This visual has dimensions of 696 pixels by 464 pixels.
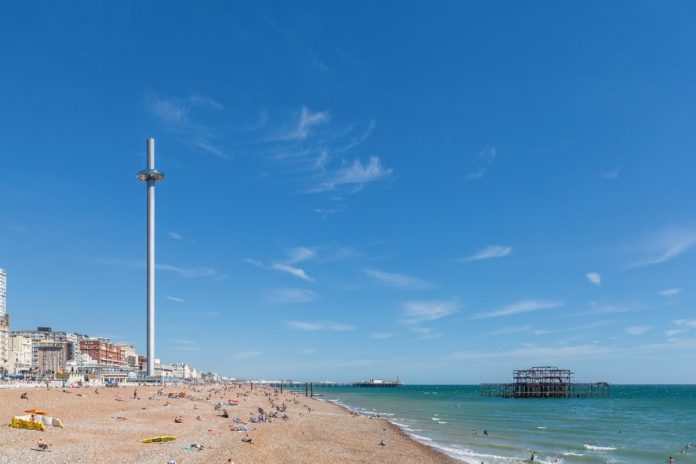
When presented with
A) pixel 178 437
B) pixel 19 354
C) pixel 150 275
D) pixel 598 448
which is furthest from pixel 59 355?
pixel 598 448

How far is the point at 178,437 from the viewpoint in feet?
104

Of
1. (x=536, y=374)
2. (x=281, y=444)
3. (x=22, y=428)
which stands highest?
(x=22, y=428)

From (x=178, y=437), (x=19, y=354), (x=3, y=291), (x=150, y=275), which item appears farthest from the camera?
(x=3, y=291)

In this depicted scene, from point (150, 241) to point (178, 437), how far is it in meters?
57.6

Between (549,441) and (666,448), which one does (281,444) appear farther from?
(666,448)

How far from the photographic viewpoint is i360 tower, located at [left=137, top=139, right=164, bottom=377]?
83.1 metres

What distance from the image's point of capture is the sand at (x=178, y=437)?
979 inches

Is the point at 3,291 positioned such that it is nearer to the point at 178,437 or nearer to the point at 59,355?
the point at 59,355

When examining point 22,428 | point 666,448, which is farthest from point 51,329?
point 666,448

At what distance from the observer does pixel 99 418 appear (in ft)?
120

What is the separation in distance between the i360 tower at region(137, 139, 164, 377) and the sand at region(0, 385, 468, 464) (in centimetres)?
3239

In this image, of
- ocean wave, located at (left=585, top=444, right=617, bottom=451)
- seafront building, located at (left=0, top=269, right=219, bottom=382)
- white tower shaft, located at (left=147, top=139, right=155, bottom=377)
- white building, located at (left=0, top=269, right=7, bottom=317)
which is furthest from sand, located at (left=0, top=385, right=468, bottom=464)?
white building, located at (left=0, top=269, right=7, bottom=317)

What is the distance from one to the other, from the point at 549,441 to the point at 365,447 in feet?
58.7

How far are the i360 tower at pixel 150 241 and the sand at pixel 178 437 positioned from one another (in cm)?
3239
